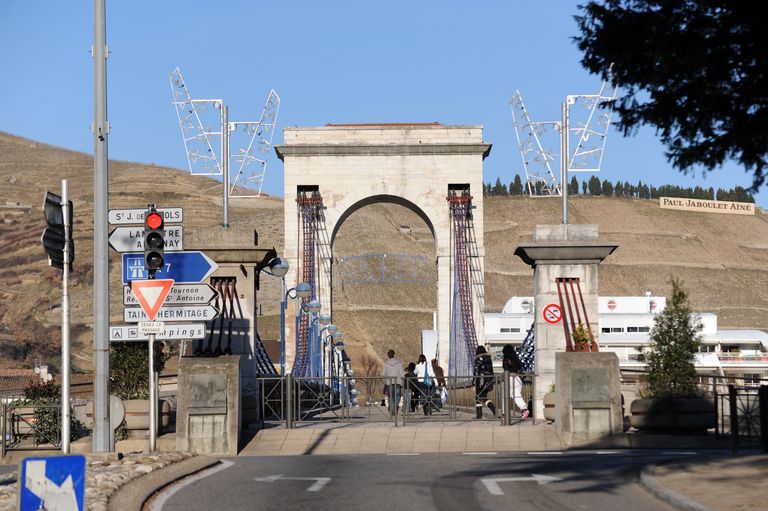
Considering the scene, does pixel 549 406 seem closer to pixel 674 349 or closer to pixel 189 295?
pixel 189 295

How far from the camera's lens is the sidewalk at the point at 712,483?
11180mm

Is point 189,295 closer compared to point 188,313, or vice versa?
point 188,313

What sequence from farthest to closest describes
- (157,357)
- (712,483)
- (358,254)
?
1. (358,254)
2. (157,357)
3. (712,483)

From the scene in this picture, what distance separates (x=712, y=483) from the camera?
41.1 feet

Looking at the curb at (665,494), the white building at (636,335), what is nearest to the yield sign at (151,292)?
the curb at (665,494)

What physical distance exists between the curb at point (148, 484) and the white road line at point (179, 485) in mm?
→ 71

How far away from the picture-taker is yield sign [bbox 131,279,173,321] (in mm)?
16875

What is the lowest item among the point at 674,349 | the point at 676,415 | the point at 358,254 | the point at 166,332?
the point at 676,415

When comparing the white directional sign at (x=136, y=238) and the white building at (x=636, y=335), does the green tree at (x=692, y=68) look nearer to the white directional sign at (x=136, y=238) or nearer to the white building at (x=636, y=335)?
the white directional sign at (x=136, y=238)

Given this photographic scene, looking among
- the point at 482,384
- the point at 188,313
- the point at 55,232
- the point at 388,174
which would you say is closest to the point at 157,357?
the point at 482,384

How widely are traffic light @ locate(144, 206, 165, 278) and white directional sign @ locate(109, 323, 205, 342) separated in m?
0.81

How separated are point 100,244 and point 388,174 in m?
41.1

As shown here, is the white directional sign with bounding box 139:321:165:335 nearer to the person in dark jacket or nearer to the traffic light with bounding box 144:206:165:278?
the traffic light with bounding box 144:206:165:278

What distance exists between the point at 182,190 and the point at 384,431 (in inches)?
6619
